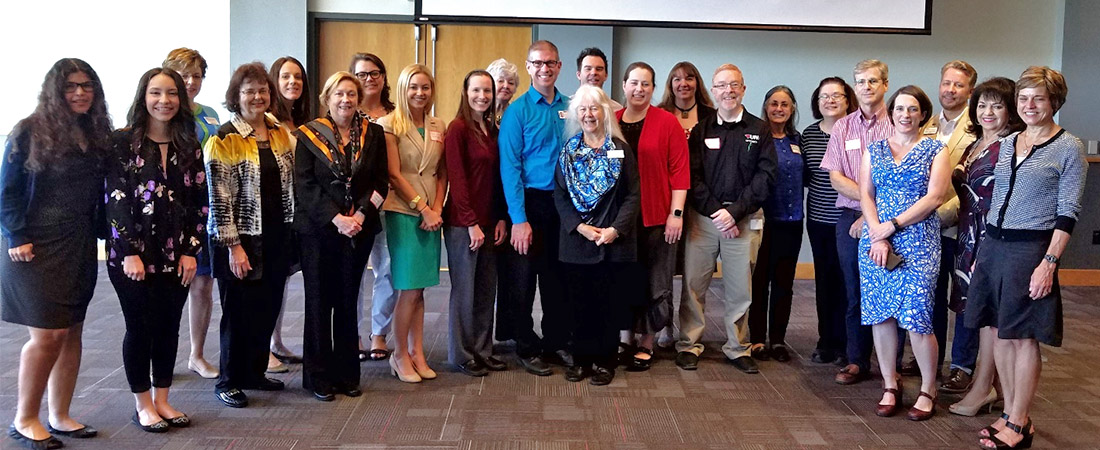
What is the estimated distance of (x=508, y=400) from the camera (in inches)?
134

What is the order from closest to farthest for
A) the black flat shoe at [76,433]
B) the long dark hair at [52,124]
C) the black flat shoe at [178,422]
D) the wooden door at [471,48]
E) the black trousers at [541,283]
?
the long dark hair at [52,124]
the black flat shoe at [76,433]
the black flat shoe at [178,422]
the black trousers at [541,283]
the wooden door at [471,48]

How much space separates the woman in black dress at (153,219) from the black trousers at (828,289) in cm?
282

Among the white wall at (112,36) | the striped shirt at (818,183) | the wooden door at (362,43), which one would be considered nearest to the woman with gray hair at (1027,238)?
the striped shirt at (818,183)

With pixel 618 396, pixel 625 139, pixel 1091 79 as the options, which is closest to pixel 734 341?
pixel 618 396

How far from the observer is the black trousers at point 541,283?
12.2 ft

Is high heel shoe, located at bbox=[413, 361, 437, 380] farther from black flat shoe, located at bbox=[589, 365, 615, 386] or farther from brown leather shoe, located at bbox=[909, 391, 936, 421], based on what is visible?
brown leather shoe, located at bbox=[909, 391, 936, 421]

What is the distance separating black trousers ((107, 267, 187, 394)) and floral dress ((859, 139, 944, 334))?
270 cm

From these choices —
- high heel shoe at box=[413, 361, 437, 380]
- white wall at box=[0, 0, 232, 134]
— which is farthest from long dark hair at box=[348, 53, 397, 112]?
white wall at box=[0, 0, 232, 134]

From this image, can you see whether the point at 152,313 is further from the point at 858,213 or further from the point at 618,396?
the point at 858,213

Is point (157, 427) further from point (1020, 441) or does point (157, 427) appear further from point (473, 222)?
point (1020, 441)

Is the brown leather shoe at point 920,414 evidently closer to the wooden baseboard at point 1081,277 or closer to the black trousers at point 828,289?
the black trousers at point 828,289

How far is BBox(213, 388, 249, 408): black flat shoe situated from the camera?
3230 millimetres

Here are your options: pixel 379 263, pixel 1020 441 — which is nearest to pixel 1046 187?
pixel 1020 441

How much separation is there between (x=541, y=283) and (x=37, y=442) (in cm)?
204
